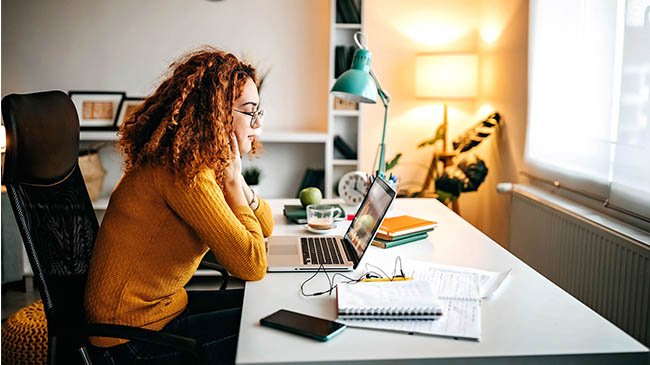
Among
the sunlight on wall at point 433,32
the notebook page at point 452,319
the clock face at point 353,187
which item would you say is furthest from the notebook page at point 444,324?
the sunlight on wall at point 433,32

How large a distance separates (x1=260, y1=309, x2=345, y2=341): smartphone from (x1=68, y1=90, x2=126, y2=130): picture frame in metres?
2.88

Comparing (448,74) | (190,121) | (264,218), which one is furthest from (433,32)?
(190,121)

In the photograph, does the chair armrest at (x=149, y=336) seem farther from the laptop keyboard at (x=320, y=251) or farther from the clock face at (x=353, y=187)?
the clock face at (x=353, y=187)

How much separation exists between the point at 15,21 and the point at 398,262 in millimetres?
3237

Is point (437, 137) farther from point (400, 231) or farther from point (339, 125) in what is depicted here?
point (400, 231)

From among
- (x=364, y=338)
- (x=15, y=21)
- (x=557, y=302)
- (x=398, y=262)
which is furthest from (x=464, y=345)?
(x=15, y=21)

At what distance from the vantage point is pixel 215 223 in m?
1.49

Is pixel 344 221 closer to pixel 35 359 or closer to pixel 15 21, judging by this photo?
pixel 35 359

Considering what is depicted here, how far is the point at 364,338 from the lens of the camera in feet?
3.99

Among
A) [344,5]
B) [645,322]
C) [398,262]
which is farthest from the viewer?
[344,5]

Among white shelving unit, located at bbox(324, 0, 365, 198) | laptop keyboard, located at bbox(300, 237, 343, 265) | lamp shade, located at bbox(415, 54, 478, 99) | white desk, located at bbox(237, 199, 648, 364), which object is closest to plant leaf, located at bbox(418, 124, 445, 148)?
lamp shade, located at bbox(415, 54, 478, 99)

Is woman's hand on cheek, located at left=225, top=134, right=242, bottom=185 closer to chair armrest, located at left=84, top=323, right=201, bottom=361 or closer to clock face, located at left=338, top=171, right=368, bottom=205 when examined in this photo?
chair armrest, located at left=84, top=323, right=201, bottom=361

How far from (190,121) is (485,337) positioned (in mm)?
881

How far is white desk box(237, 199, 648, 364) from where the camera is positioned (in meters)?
1.14
